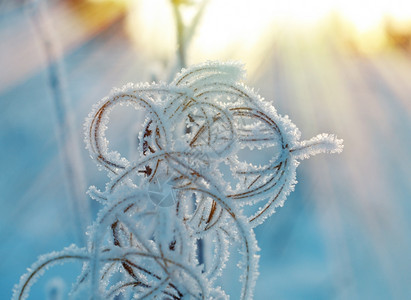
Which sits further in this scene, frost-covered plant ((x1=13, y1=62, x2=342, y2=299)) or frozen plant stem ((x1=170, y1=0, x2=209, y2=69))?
frozen plant stem ((x1=170, y1=0, x2=209, y2=69))

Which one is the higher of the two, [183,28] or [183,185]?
[183,28]

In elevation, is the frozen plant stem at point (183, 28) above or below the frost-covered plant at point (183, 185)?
above

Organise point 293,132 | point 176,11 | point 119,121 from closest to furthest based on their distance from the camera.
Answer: point 293,132
point 176,11
point 119,121

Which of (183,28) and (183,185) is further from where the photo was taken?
(183,28)

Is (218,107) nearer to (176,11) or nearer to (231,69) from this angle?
(231,69)

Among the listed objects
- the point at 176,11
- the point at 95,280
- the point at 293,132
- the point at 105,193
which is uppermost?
the point at 176,11

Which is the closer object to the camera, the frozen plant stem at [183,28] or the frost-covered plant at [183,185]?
the frost-covered plant at [183,185]

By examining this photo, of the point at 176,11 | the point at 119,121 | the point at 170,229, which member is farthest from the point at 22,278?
the point at 119,121

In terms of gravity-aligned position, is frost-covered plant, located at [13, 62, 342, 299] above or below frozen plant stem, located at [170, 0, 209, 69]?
below
